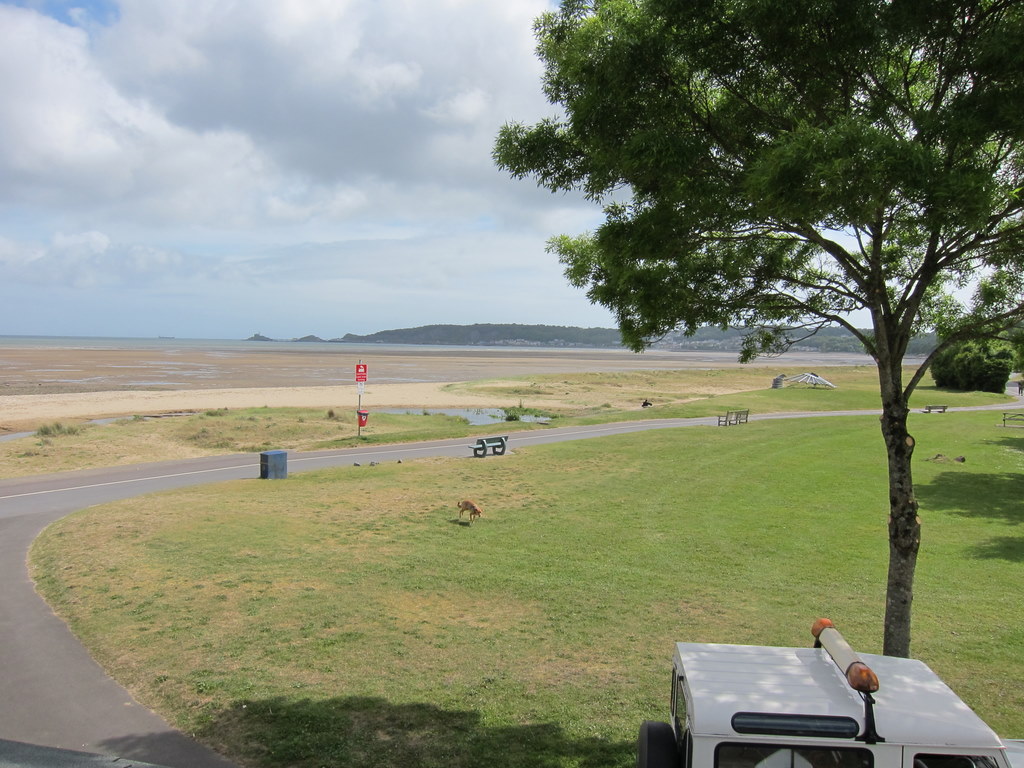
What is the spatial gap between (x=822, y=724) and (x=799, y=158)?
380 centimetres

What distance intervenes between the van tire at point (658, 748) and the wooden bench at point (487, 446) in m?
22.7

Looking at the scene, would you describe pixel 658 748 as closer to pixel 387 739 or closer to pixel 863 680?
pixel 863 680

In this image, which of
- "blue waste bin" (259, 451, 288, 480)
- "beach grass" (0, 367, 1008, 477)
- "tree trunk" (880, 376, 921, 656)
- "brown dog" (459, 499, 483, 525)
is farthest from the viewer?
"beach grass" (0, 367, 1008, 477)

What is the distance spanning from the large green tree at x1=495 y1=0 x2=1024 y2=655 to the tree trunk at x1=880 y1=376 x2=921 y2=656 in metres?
0.02

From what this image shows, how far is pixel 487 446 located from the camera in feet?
94.1

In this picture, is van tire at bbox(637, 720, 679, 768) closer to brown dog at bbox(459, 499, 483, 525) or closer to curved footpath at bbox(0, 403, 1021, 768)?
curved footpath at bbox(0, 403, 1021, 768)

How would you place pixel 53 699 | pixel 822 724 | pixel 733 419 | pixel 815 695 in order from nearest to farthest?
pixel 822 724 < pixel 815 695 < pixel 53 699 < pixel 733 419

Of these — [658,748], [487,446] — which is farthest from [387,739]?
[487,446]

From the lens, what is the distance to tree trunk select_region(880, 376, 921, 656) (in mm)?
6727

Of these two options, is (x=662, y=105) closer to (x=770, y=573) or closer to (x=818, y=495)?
(x=770, y=573)

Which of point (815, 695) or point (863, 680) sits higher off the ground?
point (863, 680)

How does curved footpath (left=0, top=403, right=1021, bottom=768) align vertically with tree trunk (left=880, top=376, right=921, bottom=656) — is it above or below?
below

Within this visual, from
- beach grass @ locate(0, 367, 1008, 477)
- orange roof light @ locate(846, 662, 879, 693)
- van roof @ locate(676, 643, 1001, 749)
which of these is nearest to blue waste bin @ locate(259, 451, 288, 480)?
beach grass @ locate(0, 367, 1008, 477)

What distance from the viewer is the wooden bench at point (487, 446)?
27.4 m
